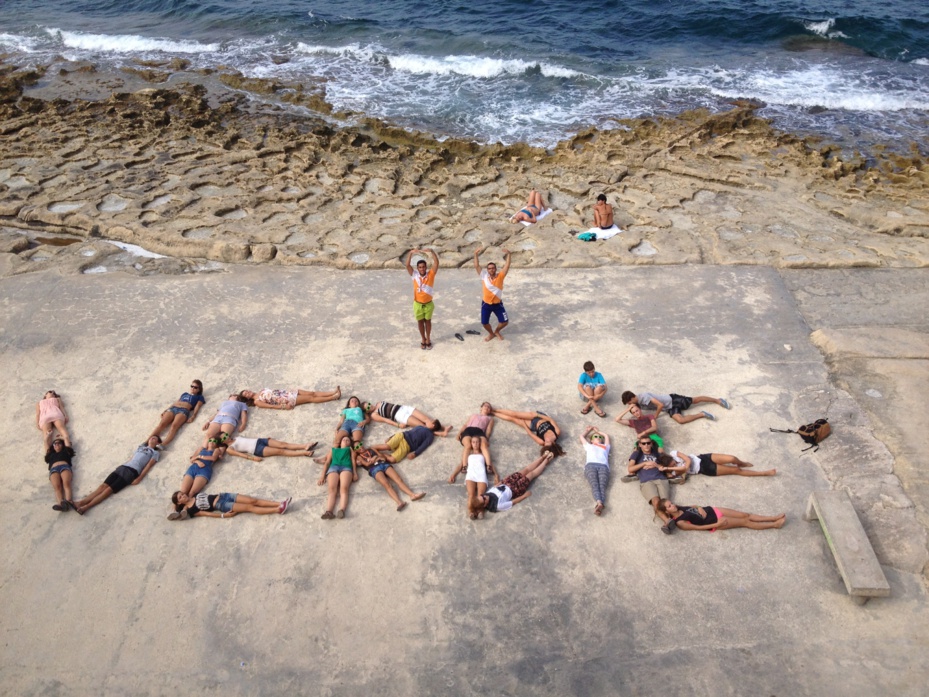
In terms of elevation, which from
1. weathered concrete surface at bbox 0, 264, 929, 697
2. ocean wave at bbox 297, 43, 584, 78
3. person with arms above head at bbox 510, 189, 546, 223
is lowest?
weathered concrete surface at bbox 0, 264, 929, 697

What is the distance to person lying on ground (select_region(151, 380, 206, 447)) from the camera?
26.8 feet

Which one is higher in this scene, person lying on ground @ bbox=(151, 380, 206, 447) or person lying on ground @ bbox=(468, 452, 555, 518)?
person lying on ground @ bbox=(151, 380, 206, 447)

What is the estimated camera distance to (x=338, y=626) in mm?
6215

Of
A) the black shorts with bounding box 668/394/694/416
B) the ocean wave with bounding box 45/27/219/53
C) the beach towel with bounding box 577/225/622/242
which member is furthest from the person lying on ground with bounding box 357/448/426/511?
the ocean wave with bounding box 45/27/219/53

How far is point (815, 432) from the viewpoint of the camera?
7684mm

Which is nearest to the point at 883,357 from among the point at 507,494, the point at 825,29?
the point at 507,494

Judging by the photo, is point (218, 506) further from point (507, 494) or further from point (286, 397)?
point (507, 494)

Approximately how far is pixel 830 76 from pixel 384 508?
19.1 m

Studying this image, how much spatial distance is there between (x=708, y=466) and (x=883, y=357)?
3.29 m

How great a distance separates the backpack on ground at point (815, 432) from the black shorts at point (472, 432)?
11.7 feet

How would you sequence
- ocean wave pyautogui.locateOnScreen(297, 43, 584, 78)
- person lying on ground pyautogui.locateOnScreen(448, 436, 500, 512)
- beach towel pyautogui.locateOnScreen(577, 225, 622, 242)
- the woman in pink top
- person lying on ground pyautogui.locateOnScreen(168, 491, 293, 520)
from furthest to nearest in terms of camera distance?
ocean wave pyautogui.locateOnScreen(297, 43, 584, 78), beach towel pyautogui.locateOnScreen(577, 225, 622, 242), the woman in pink top, person lying on ground pyautogui.locateOnScreen(448, 436, 500, 512), person lying on ground pyautogui.locateOnScreen(168, 491, 293, 520)

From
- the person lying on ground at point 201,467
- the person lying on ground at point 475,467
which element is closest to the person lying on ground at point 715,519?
the person lying on ground at point 475,467

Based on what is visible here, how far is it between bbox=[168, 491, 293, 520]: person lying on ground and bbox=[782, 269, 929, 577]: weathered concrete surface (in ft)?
19.9

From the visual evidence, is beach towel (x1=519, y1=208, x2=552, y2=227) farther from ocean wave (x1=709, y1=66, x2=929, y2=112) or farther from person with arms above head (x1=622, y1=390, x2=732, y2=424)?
ocean wave (x1=709, y1=66, x2=929, y2=112)
